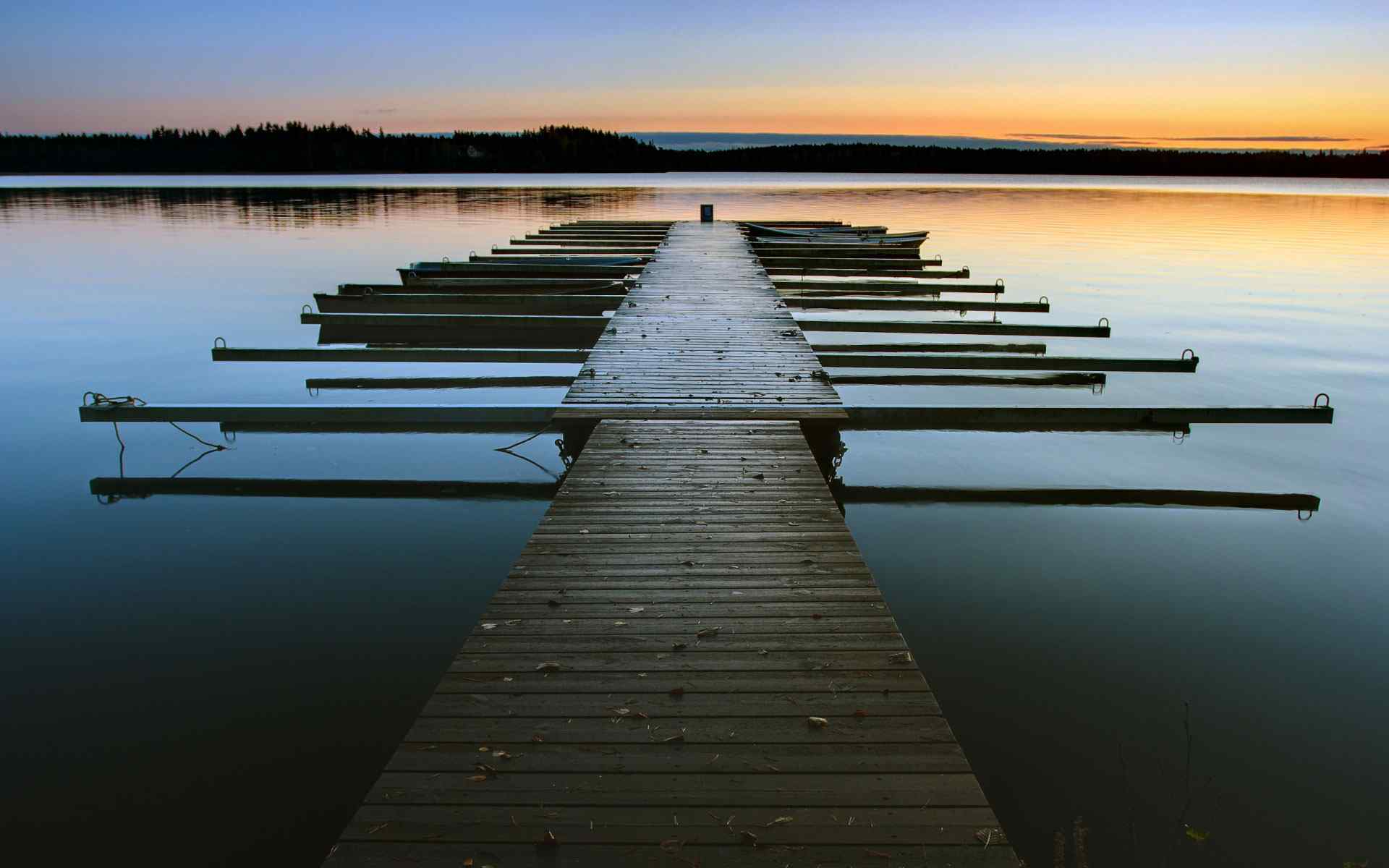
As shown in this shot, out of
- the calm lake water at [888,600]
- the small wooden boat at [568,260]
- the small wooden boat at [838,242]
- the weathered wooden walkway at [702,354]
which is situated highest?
the small wooden boat at [838,242]

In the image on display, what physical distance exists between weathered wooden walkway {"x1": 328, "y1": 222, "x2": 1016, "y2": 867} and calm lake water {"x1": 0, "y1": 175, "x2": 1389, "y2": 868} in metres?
1.29

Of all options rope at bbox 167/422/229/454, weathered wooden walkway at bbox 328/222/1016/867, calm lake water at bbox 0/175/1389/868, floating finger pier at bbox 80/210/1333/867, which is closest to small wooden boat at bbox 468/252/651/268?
calm lake water at bbox 0/175/1389/868

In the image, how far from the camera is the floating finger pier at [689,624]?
3.01 m

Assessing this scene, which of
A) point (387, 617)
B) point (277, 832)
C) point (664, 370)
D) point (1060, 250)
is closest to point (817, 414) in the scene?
point (664, 370)

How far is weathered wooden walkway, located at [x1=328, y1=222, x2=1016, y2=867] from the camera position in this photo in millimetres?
2955

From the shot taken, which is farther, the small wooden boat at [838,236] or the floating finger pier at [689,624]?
the small wooden boat at [838,236]

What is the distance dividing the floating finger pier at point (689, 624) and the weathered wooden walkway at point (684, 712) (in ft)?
0.04

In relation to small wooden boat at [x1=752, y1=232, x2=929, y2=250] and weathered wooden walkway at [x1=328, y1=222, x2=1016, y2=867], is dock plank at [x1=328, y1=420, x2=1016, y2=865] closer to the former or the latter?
weathered wooden walkway at [x1=328, y1=222, x2=1016, y2=867]

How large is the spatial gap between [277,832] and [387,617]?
230cm

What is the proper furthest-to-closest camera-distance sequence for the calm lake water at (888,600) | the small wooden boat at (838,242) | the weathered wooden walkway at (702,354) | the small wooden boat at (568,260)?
the small wooden boat at (838,242)
the small wooden boat at (568,260)
the weathered wooden walkway at (702,354)
the calm lake water at (888,600)

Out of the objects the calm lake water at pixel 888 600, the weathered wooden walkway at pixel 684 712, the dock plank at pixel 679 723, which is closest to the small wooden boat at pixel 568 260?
the calm lake water at pixel 888 600

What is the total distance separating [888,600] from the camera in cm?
685

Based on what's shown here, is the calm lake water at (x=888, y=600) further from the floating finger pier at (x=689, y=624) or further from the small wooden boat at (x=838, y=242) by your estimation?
the small wooden boat at (x=838, y=242)

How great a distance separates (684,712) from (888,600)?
357 cm
